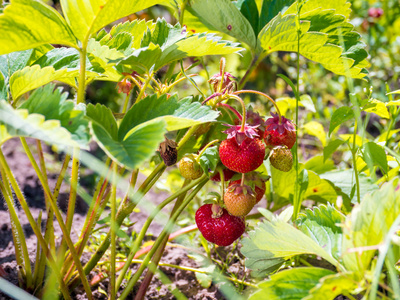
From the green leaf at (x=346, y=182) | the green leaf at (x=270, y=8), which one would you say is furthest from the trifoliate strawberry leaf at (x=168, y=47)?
the green leaf at (x=346, y=182)

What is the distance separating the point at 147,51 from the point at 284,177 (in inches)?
24.7

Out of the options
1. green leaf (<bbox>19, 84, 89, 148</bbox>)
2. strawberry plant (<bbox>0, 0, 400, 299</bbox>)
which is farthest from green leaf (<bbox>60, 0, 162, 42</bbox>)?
green leaf (<bbox>19, 84, 89, 148</bbox>)

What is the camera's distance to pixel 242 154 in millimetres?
739

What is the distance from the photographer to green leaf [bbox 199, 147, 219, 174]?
77cm

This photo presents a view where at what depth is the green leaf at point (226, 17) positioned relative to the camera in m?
0.96

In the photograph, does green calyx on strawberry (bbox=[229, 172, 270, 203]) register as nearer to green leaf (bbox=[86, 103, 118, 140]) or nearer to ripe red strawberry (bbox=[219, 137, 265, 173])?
ripe red strawberry (bbox=[219, 137, 265, 173])

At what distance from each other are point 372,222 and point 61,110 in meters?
0.48

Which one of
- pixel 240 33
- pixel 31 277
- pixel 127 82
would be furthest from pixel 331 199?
pixel 31 277

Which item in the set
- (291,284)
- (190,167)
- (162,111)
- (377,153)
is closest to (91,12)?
(162,111)

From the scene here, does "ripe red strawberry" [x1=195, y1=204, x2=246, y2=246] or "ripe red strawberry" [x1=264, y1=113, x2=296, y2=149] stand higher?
"ripe red strawberry" [x1=264, y1=113, x2=296, y2=149]

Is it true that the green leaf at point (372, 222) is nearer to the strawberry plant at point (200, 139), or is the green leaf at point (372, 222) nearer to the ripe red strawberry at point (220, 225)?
the strawberry plant at point (200, 139)

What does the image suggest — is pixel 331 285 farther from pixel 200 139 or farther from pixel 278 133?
pixel 200 139

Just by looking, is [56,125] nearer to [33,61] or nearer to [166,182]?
[33,61]

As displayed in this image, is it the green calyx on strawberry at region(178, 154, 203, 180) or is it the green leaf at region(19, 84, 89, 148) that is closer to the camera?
the green leaf at region(19, 84, 89, 148)
